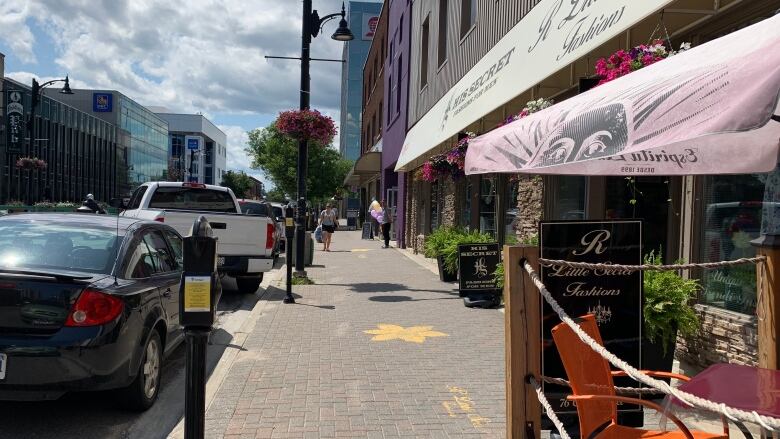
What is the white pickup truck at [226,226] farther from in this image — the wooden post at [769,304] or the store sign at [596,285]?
the wooden post at [769,304]

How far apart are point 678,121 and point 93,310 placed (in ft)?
12.2

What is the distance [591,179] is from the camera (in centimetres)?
784

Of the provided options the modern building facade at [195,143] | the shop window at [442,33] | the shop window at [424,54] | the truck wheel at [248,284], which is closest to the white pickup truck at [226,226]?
the truck wheel at [248,284]

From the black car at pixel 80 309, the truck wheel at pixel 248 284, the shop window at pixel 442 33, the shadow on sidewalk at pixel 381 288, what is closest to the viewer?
the black car at pixel 80 309

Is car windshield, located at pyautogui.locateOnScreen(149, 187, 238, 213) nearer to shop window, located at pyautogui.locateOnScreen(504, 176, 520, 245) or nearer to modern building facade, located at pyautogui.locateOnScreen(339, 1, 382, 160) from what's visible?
shop window, located at pyautogui.locateOnScreen(504, 176, 520, 245)

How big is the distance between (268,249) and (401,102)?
48.8ft

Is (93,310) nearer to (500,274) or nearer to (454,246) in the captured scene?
(500,274)

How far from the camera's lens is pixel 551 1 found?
318 inches

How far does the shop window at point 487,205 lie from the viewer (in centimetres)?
1253

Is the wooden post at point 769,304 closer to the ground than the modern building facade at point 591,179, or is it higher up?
closer to the ground

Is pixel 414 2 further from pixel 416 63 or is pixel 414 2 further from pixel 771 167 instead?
pixel 771 167

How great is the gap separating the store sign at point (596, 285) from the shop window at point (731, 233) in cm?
137

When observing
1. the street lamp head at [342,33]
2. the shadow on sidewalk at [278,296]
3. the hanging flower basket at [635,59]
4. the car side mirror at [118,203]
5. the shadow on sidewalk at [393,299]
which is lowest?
the shadow on sidewalk at [278,296]

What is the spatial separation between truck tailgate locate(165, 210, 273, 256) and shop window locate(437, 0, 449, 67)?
9.00 m
